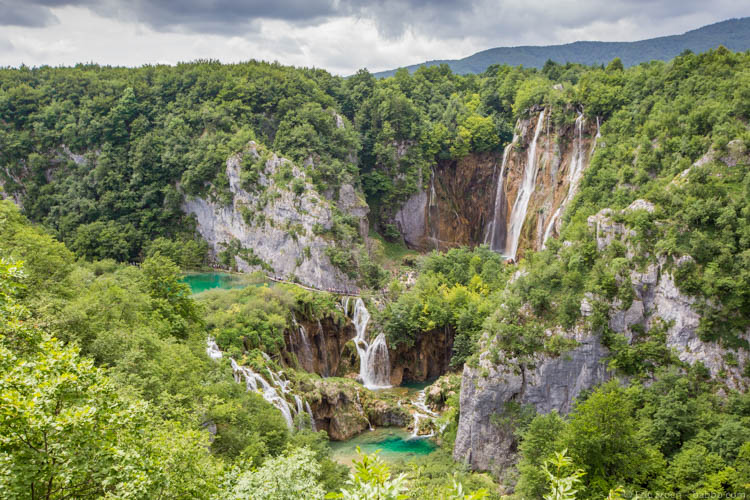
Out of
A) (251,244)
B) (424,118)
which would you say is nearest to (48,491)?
(251,244)

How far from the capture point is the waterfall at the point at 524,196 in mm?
52562

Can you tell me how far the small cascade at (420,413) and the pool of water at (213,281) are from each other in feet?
66.8

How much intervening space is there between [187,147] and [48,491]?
2255 inches

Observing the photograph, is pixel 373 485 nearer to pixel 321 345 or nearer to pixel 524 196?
pixel 321 345

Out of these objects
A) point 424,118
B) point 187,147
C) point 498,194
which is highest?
point 424,118

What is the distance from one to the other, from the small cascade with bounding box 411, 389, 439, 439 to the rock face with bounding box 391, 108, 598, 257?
56.7ft

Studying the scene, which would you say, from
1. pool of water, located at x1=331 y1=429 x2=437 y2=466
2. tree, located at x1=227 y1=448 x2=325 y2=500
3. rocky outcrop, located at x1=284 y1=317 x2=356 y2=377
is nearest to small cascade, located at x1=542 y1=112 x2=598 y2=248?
rocky outcrop, located at x1=284 y1=317 x2=356 y2=377

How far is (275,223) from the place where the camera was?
180ft

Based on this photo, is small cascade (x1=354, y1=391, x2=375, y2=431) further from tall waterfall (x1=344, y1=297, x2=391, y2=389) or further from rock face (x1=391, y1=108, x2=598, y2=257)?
rock face (x1=391, y1=108, x2=598, y2=257)

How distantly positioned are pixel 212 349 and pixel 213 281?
873 inches

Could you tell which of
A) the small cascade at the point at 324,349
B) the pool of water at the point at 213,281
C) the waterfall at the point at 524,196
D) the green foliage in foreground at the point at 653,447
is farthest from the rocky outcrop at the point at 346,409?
the waterfall at the point at 524,196

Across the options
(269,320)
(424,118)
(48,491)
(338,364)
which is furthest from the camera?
(424,118)

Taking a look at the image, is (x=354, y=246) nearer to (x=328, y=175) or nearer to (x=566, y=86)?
(x=328, y=175)

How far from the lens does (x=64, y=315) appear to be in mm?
18312
